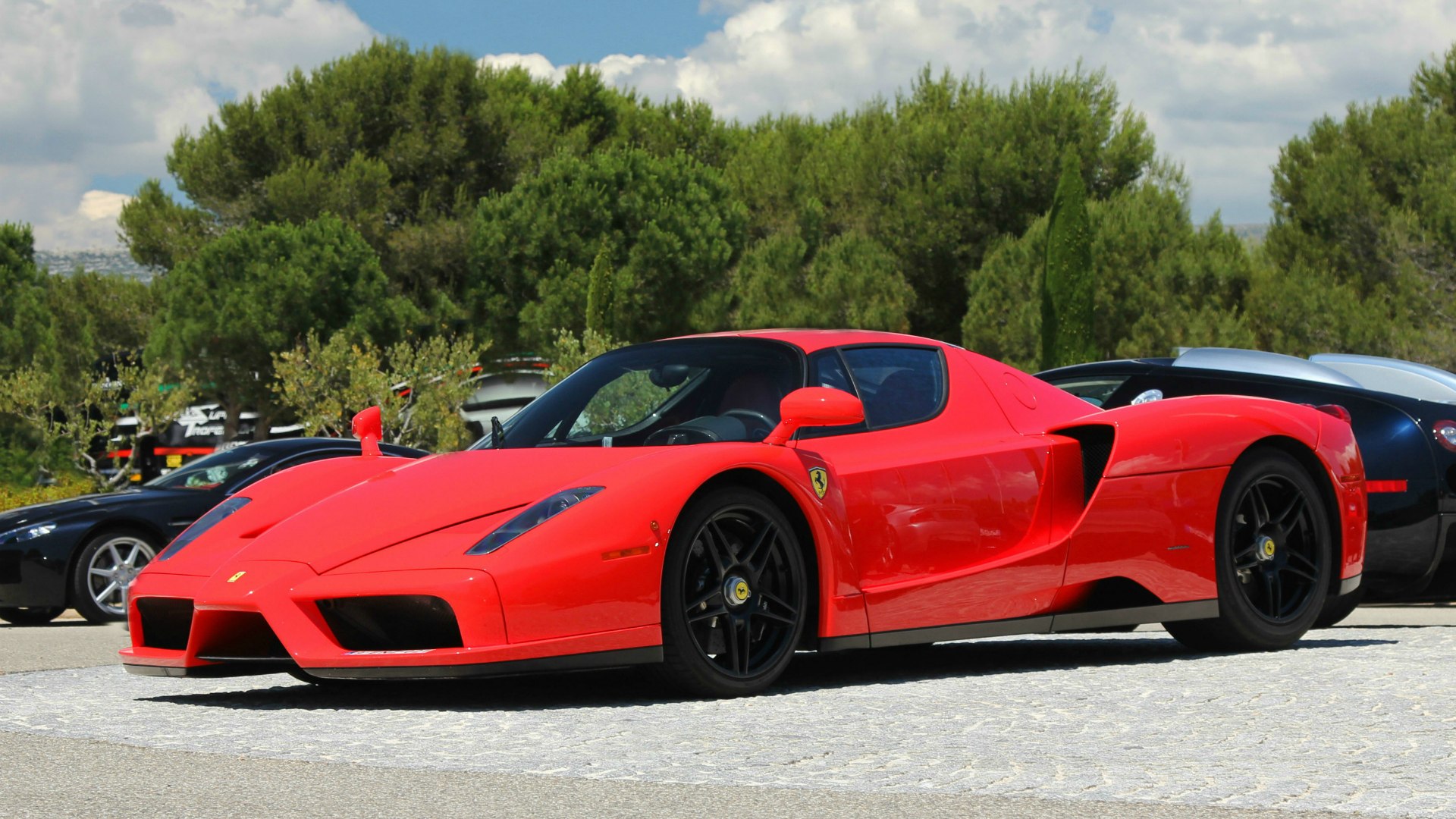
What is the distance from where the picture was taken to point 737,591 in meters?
5.49

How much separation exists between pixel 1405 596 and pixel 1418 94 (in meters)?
36.2

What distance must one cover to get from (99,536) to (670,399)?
6.64 meters

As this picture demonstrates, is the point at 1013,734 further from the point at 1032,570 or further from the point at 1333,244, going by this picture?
the point at 1333,244

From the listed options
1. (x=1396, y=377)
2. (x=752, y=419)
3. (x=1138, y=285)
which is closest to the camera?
(x=752, y=419)

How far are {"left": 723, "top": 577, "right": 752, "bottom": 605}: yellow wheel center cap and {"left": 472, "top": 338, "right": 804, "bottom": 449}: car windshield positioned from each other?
606mm

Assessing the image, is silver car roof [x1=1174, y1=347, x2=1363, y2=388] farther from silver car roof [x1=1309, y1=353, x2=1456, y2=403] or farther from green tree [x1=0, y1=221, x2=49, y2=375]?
green tree [x1=0, y1=221, x2=49, y2=375]

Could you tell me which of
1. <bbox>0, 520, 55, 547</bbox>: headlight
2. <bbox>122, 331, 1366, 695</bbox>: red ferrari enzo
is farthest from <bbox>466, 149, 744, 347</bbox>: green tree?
<bbox>122, 331, 1366, 695</bbox>: red ferrari enzo

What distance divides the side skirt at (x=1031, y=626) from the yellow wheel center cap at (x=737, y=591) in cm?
38

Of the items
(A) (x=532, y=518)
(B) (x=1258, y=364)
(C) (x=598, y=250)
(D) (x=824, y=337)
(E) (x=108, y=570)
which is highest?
(C) (x=598, y=250)

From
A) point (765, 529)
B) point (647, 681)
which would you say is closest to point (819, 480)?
point (765, 529)

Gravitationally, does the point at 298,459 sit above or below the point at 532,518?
below

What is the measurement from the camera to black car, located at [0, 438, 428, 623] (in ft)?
36.4

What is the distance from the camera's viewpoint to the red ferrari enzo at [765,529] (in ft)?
17.0

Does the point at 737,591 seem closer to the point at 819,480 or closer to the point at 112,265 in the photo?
the point at 819,480
